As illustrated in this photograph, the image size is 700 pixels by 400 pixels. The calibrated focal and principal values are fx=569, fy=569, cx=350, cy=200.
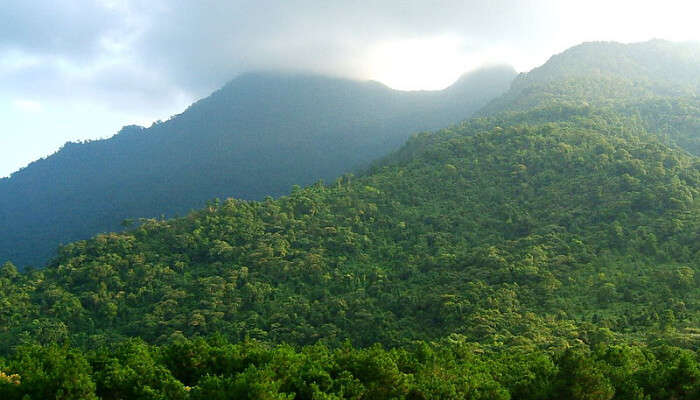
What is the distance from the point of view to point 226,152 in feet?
357

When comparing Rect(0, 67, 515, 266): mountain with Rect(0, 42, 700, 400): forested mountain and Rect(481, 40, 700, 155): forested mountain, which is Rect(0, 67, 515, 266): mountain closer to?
Rect(481, 40, 700, 155): forested mountain

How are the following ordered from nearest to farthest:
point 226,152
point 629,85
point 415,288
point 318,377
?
point 318,377
point 415,288
point 629,85
point 226,152

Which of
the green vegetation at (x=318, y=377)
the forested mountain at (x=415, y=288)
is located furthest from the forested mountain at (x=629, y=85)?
the green vegetation at (x=318, y=377)

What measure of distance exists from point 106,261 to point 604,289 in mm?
31656

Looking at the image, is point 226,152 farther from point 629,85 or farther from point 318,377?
point 318,377

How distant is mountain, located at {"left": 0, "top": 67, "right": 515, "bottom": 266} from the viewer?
9469cm

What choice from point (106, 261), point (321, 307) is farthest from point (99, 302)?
point (321, 307)

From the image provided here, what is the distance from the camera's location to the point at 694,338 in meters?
23.5

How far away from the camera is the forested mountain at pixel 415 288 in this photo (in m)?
14.9

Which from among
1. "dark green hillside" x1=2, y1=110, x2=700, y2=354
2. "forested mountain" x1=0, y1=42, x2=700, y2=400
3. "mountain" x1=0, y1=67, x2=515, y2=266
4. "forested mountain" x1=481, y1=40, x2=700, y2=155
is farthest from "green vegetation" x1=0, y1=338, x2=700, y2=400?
"mountain" x1=0, y1=67, x2=515, y2=266

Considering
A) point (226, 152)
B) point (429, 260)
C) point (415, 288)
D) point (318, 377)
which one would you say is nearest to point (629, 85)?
point (429, 260)

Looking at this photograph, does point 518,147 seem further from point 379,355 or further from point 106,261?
point 379,355

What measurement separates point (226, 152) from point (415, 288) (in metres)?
79.7

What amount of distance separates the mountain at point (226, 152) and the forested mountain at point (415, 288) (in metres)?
42.5
